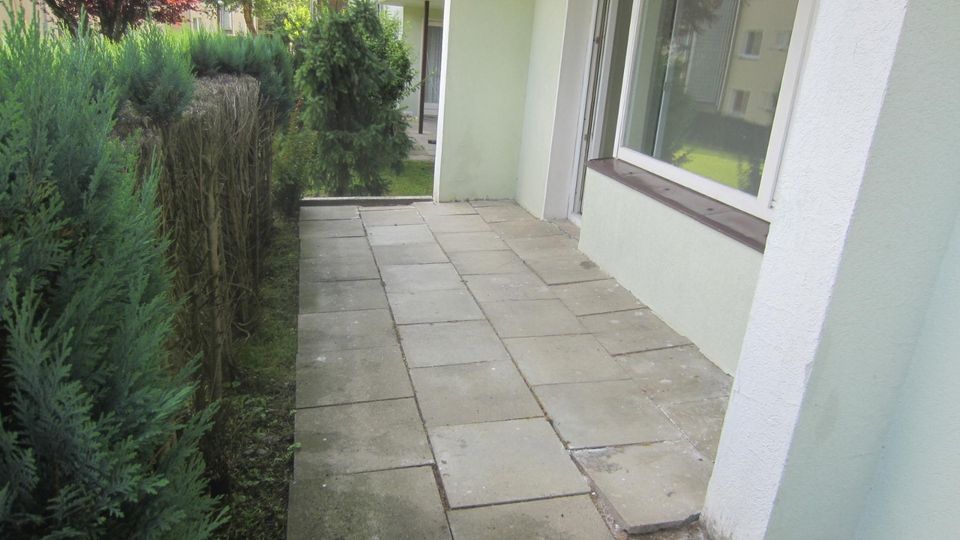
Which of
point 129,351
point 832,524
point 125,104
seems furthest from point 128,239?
point 832,524

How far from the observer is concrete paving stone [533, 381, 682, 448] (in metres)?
3.20

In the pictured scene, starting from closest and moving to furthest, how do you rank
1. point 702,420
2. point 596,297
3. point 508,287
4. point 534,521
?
1. point 534,521
2. point 702,420
3. point 596,297
4. point 508,287

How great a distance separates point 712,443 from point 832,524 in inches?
34.3

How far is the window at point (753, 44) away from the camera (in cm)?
398

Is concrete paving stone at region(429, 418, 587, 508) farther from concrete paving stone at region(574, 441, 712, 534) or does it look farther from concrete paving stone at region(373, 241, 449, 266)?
concrete paving stone at region(373, 241, 449, 266)

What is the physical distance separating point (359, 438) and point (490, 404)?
735mm

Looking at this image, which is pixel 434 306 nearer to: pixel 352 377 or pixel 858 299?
pixel 352 377

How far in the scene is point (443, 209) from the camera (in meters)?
7.55

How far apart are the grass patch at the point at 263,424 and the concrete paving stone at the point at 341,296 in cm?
11

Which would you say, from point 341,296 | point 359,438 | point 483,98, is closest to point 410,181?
point 483,98

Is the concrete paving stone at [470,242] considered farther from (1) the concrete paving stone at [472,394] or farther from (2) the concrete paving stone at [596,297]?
(1) the concrete paving stone at [472,394]

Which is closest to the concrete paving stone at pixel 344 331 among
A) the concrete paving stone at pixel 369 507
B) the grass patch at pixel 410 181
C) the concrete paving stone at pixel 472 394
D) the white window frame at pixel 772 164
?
the concrete paving stone at pixel 472 394

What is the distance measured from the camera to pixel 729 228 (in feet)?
12.6

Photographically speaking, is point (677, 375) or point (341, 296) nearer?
point (677, 375)
